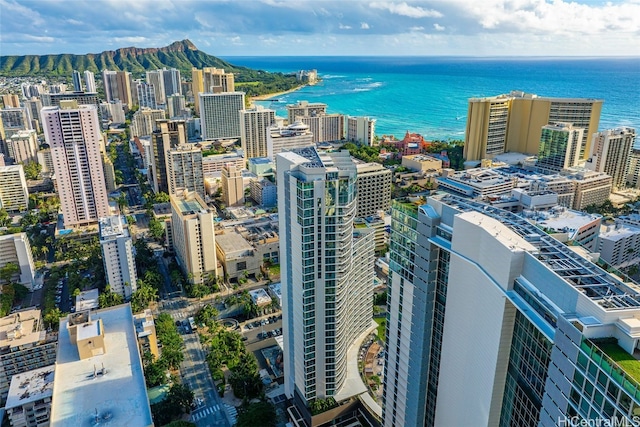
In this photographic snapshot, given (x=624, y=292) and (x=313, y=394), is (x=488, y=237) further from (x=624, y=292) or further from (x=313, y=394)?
(x=313, y=394)

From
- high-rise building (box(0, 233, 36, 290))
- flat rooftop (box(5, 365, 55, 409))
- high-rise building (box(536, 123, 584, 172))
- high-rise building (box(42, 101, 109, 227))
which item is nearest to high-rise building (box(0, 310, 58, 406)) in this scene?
flat rooftop (box(5, 365, 55, 409))

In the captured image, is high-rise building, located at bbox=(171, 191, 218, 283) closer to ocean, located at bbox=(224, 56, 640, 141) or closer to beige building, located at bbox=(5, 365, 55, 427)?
beige building, located at bbox=(5, 365, 55, 427)

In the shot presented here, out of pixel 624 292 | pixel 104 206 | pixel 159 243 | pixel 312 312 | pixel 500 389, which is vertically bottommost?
pixel 159 243

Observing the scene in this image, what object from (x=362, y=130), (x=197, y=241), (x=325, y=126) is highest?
(x=325, y=126)

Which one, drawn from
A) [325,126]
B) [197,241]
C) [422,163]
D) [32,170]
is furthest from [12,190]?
[422,163]

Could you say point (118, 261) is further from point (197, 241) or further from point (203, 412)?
point (203, 412)

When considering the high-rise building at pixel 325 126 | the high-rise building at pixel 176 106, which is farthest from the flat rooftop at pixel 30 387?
the high-rise building at pixel 176 106

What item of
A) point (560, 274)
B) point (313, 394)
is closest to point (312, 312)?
point (313, 394)
